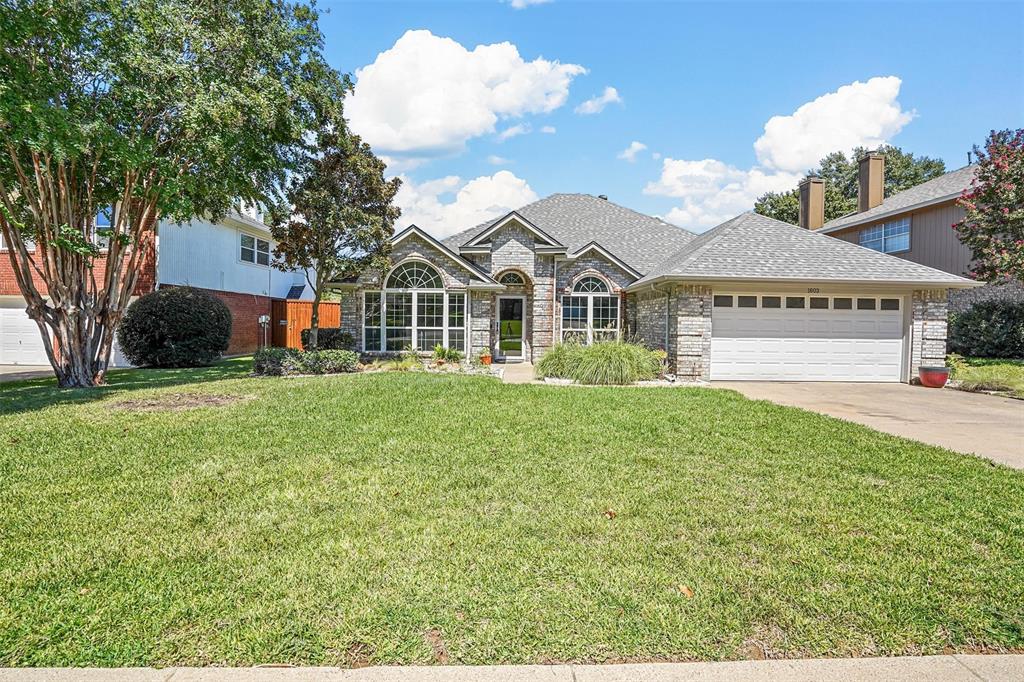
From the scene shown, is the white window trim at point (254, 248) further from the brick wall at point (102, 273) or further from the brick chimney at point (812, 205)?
the brick chimney at point (812, 205)

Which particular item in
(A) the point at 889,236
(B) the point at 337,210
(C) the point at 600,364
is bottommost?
(C) the point at 600,364

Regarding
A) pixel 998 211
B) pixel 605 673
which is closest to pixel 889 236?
pixel 998 211

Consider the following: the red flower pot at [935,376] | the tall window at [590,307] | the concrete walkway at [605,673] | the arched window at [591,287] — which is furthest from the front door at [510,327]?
the concrete walkway at [605,673]

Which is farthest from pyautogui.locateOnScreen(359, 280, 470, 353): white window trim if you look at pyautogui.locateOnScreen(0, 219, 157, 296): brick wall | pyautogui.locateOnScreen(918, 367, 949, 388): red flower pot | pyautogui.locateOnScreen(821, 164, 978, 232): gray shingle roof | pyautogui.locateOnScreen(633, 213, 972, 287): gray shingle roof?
pyautogui.locateOnScreen(821, 164, 978, 232): gray shingle roof

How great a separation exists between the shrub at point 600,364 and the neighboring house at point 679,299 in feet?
4.49

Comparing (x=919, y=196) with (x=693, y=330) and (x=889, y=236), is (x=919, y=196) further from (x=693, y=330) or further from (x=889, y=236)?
(x=693, y=330)

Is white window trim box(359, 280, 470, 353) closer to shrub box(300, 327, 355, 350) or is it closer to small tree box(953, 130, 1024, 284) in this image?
shrub box(300, 327, 355, 350)

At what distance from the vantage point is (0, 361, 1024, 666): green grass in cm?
279

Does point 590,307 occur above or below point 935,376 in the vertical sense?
above

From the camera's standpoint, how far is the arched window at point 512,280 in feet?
59.4

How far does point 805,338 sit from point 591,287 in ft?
22.1

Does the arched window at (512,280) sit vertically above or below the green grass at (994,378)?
above

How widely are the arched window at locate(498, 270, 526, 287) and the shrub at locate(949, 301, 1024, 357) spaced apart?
1491 cm

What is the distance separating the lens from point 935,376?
13141mm
